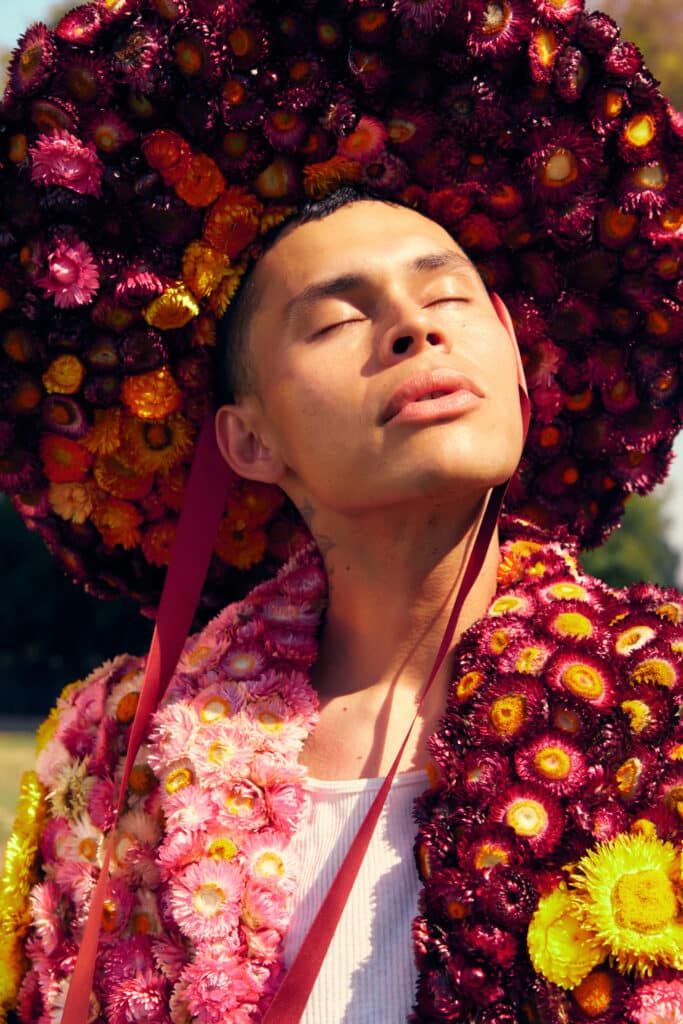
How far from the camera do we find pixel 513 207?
326cm

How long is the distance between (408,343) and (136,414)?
872mm

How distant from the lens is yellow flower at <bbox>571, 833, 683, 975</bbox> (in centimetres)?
223

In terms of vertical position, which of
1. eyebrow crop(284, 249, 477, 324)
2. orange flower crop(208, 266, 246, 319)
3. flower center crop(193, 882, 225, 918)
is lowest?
flower center crop(193, 882, 225, 918)

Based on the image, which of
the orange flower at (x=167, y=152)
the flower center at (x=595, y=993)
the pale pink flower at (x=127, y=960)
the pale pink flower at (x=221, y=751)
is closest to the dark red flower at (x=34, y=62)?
the orange flower at (x=167, y=152)

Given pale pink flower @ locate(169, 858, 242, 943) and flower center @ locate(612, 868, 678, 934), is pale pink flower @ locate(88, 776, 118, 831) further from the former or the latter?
flower center @ locate(612, 868, 678, 934)

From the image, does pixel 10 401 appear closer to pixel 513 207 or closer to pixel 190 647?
pixel 190 647

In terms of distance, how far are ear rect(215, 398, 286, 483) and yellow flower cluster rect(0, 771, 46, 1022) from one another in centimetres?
102

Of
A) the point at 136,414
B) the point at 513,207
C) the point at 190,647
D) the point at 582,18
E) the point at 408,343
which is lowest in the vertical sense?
the point at 190,647

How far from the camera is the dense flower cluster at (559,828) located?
2.25 metres

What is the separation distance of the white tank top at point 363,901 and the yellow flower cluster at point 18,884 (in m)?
0.84

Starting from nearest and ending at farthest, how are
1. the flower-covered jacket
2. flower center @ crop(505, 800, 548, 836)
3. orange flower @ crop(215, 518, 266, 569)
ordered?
the flower-covered jacket < flower center @ crop(505, 800, 548, 836) < orange flower @ crop(215, 518, 266, 569)

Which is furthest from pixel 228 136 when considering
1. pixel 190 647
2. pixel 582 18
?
pixel 190 647

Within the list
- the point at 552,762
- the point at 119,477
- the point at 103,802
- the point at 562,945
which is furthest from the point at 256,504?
the point at 562,945

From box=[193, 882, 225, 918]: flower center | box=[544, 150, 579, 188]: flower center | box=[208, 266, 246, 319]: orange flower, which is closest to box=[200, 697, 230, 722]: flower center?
box=[193, 882, 225, 918]: flower center
